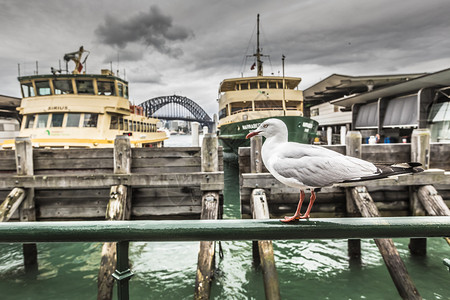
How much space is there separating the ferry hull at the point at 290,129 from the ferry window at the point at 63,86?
9.26 metres

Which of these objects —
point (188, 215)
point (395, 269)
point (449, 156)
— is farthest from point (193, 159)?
point (449, 156)

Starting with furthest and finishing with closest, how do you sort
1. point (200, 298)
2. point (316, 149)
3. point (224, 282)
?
point (224, 282), point (200, 298), point (316, 149)

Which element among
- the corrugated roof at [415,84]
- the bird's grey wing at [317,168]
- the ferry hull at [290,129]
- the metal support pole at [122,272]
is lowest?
the metal support pole at [122,272]

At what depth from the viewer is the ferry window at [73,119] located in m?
11.9

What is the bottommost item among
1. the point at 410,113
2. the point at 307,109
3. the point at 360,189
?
the point at 360,189

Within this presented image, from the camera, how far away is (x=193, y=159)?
5695 millimetres

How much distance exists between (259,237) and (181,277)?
5155 mm

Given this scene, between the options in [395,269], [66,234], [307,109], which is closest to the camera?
[66,234]

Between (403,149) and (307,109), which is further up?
(307,109)

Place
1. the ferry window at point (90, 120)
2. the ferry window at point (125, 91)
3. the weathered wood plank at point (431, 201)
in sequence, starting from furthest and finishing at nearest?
the ferry window at point (125, 91) → the ferry window at point (90, 120) → the weathered wood plank at point (431, 201)

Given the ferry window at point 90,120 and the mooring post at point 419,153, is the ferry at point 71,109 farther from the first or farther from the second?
the mooring post at point 419,153

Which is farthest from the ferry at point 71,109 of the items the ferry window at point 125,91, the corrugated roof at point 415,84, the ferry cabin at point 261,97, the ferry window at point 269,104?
the corrugated roof at point 415,84

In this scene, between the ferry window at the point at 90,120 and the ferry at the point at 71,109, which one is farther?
the ferry window at the point at 90,120

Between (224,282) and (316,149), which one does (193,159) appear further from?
(316,149)
